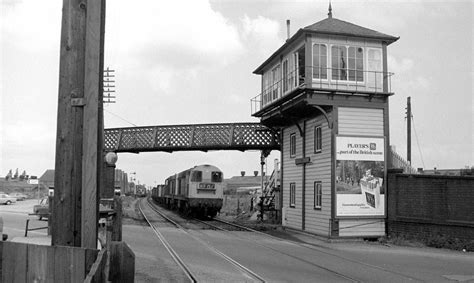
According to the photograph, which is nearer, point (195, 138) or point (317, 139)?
point (317, 139)

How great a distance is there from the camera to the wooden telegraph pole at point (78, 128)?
3.94 meters

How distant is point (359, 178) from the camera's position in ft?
66.5

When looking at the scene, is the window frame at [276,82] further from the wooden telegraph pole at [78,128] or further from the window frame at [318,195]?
the wooden telegraph pole at [78,128]

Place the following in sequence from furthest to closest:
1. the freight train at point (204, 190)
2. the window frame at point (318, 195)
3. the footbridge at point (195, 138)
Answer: the freight train at point (204, 190) < the footbridge at point (195, 138) < the window frame at point (318, 195)

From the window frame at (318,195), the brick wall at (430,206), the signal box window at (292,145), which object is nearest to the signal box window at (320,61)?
the window frame at (318,195)

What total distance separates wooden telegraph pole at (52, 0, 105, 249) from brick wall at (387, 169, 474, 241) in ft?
55.5

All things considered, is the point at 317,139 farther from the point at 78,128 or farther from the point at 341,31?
the point at 78,128

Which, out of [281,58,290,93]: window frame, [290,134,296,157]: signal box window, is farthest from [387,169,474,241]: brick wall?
[281,58,290,93]: window frame

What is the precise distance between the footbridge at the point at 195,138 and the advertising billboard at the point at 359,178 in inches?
369

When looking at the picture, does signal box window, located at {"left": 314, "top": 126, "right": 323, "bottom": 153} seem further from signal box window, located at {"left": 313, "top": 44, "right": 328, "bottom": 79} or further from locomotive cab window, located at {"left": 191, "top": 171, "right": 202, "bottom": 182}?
locomotive cab window, located at {"left": 191, "top": 171, "right": 202, "bottom": 182}

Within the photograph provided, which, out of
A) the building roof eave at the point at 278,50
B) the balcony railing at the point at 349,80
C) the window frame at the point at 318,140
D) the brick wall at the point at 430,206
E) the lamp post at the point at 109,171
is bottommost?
the brick wall at the point at 430,206

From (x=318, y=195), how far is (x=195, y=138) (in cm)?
1241

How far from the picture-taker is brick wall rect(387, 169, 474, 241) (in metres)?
18.0

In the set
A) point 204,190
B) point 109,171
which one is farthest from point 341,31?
point 204,190
